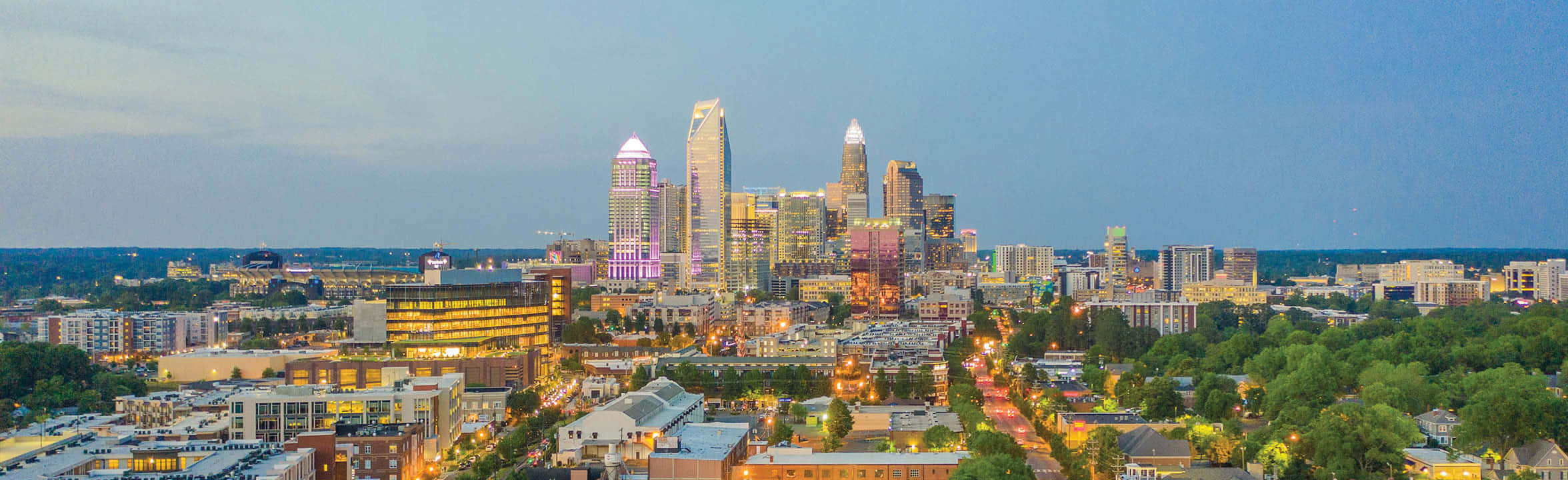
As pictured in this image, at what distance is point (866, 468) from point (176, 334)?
61829 mm

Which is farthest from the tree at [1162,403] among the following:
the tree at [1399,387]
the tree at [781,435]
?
the tree at [781,435]

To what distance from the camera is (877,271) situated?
11981 centimetres

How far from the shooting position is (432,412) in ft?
150

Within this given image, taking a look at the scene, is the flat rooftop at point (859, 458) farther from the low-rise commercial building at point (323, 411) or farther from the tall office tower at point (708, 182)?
the tall office tower at point (708, 182)

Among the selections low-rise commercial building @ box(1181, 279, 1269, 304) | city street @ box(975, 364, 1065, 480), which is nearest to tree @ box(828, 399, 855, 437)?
city street @ box(975, 364, 1065, 480)

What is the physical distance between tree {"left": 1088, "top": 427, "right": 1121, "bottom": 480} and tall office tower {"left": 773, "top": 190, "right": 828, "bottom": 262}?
146453mm

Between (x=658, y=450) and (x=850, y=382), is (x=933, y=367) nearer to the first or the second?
(x=850, y=382)

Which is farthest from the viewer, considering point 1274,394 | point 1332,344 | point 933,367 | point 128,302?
point 128,302

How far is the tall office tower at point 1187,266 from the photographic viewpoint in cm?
17425

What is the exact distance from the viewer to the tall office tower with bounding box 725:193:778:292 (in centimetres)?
15950

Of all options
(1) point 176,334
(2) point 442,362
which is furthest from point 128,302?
(2) point 442,362

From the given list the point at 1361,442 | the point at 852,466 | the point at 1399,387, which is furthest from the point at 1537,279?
the point at 852,466

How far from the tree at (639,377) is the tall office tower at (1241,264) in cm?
12313

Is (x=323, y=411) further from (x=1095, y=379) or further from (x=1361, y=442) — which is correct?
(x=1095, y=379)
